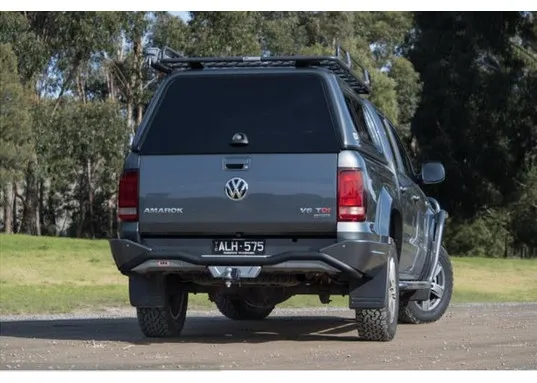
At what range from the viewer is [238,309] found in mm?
12328

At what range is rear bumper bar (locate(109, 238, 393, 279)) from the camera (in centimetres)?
A: 889

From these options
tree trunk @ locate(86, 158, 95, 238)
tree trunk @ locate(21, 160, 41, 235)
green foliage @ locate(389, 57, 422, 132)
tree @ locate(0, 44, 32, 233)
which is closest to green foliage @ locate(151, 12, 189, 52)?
tree trunk @ locate(86, 158, 95, 238)

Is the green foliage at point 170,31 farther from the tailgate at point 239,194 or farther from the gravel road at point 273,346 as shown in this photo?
the tailgate at point 239,194

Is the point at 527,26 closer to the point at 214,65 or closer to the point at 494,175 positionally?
the point at 494,175

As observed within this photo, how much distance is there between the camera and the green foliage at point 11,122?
40.0m

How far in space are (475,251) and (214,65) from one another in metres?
45.2

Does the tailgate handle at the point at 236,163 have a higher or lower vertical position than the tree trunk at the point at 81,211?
higher

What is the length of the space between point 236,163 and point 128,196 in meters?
0.93

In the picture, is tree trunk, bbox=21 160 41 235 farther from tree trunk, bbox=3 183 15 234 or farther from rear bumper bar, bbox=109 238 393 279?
rear bumper bar, bbox=109 238 393 279

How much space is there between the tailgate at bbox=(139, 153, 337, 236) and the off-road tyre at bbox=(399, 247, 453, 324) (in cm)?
309

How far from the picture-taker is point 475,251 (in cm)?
5372

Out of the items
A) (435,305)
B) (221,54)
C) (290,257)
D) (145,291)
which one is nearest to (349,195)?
(290,257)

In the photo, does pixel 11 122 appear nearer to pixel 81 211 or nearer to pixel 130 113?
pixel 130 113

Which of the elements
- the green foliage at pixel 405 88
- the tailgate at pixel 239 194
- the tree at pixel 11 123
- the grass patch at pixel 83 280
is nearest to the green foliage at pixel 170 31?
the tree at pixel 11 123
